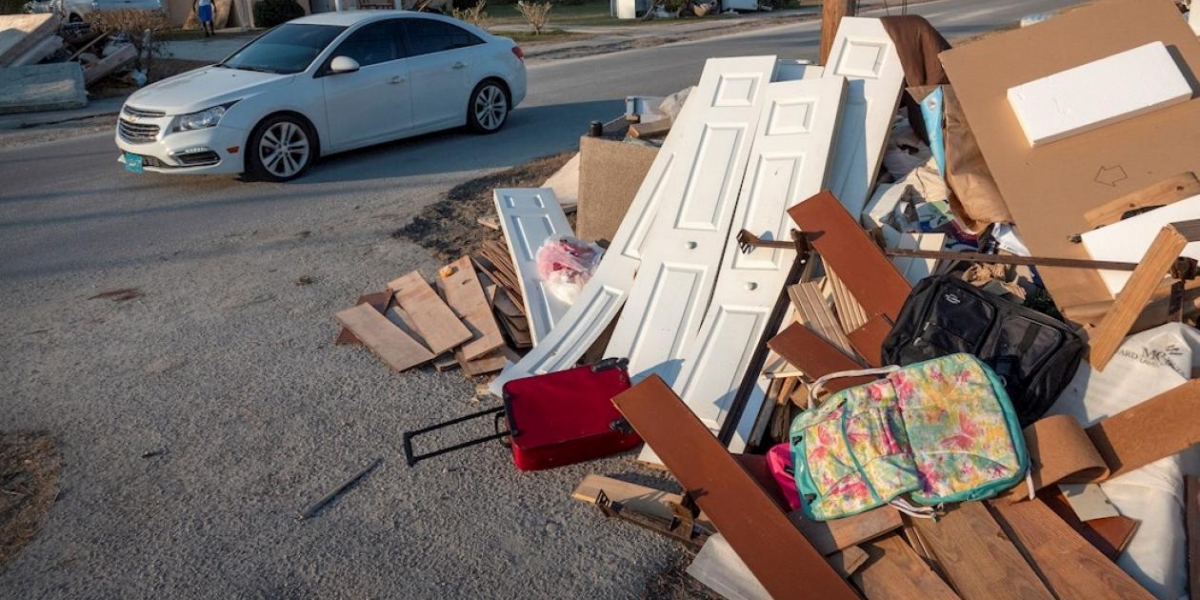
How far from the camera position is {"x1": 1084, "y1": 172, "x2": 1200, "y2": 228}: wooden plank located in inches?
173

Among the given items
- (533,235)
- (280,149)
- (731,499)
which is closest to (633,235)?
(533,235)

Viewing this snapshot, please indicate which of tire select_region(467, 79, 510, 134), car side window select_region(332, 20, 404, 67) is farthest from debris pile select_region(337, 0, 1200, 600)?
tire select_region(467, 79, 510, 134)

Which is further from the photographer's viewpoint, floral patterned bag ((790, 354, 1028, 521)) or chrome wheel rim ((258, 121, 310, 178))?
chrome wheel rim ((258, 121, 310, 178))

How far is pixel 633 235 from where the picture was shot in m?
5.67

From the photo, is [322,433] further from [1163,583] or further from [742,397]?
[1163,583]

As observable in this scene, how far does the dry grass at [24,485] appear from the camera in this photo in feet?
12.8

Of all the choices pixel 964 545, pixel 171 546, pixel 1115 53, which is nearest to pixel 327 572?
pixel 171 546

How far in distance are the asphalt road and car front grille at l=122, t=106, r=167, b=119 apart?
0.75m

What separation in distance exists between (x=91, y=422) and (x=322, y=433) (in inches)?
50.0

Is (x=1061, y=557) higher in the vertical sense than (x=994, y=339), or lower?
lower

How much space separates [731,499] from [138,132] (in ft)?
25.2

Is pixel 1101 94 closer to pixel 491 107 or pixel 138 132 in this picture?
pixel 491 107

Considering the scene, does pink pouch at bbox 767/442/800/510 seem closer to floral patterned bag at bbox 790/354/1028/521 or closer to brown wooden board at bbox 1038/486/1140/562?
A: floral patterned bag at bbox 790/354/1028/521

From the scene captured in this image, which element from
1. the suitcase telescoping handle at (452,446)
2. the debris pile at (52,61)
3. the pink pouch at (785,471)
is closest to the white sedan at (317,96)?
the debris pile at (52,61)
